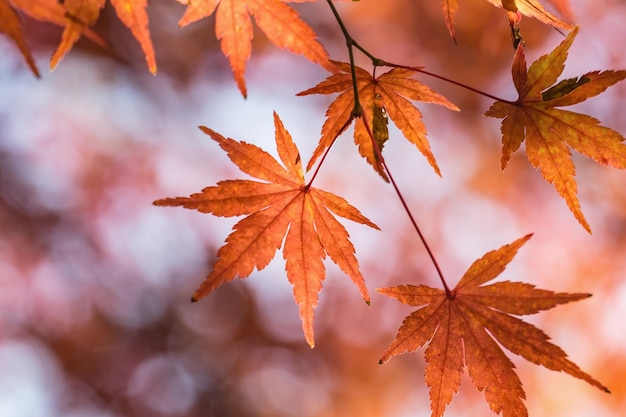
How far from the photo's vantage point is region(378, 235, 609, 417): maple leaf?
846 millimetres

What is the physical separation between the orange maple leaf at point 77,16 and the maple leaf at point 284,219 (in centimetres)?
18

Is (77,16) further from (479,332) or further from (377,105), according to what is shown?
(479,332)

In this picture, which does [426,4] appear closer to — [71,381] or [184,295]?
[184,295]

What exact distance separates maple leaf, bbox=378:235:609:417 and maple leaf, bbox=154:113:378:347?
107 millimetres

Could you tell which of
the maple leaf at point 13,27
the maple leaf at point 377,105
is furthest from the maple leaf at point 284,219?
the maple leaf at point 13,27

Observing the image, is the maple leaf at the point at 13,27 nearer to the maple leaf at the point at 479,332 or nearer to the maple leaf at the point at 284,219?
the maple leaf at the point at 284,219

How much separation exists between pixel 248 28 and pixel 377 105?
29 cm

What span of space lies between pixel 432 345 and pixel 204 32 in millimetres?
3035

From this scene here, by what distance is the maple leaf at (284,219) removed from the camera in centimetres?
88

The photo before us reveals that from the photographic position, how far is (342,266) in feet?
3.01

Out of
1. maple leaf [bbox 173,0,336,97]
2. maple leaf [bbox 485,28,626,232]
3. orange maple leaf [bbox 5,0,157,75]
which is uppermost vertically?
maple leaf [bbox 485,28,626,232]

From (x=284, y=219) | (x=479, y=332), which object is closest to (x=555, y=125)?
(x=479, y=332)

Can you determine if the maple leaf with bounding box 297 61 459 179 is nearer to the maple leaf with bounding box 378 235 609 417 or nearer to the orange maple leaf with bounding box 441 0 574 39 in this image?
the orange maple leaf with bounding box 441 0 574 39

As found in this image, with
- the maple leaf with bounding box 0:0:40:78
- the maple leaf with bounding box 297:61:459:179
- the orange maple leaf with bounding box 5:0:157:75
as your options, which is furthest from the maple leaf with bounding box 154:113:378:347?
the maple leaf with bounding box 0:0:40:78
